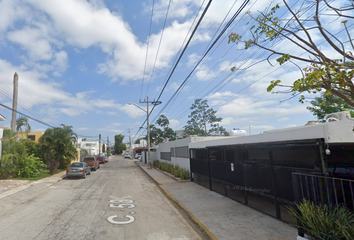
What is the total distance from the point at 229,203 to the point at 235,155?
193cm

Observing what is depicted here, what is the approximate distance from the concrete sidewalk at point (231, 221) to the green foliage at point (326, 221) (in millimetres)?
1375

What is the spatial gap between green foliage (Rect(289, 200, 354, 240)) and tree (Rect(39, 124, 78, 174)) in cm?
2273

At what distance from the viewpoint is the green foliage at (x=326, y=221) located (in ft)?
11.7

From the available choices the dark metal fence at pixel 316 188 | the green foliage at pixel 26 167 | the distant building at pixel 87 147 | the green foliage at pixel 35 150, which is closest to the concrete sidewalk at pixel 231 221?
the dark metal fence at pixel 316 188

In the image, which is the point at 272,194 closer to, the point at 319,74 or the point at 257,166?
the point at 257,166

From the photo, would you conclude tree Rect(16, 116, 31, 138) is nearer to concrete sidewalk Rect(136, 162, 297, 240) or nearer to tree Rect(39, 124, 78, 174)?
tree Rect(39, 124, 78, 174)

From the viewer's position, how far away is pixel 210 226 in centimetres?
609

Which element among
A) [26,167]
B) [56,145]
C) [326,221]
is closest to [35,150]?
[56,145]

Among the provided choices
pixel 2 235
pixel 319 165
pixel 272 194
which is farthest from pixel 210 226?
pixel 2 235

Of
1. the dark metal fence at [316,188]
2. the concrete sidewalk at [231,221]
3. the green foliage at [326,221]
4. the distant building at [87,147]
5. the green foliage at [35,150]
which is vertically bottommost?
the concrete sidewalk at [231,221]

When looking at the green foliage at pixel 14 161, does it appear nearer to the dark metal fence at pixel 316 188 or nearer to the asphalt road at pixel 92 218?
the asphalt road at pixel 92 218

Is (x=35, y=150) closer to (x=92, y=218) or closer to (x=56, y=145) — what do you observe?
(x=56, y=145)

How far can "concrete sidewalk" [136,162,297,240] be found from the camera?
5383mm

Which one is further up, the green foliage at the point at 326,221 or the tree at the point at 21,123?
the tree at the point at 21,123
